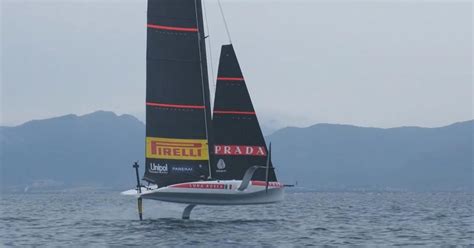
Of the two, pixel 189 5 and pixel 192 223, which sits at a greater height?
pixel 189 5

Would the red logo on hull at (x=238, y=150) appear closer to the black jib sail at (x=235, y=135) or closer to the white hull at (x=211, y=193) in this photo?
the black jib sail at (x=235, y=135)

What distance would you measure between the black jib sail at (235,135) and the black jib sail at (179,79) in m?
0.66

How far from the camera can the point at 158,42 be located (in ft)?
163

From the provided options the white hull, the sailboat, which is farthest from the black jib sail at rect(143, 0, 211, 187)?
the white hull

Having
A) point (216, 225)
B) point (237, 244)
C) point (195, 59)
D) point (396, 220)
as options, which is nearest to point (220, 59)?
point (195, 59)

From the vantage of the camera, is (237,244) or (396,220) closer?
(237,244)

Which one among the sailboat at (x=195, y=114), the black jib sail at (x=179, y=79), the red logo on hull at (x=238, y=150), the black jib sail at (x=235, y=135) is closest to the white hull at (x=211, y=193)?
the sailboat at (x=195, y=114)

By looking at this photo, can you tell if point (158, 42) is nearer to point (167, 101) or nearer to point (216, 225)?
point (167, 101)

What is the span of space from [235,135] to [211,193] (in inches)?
140

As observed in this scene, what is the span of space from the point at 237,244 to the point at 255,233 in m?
5.61

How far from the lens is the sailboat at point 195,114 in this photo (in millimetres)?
49688

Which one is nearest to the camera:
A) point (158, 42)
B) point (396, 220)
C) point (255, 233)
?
point (255, 233)

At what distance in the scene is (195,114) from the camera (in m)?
50.0

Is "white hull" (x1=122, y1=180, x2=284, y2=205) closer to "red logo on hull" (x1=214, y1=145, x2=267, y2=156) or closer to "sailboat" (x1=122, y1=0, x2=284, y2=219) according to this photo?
"sailboat" (x1=122, y1=0, x2=284, y2=219)
